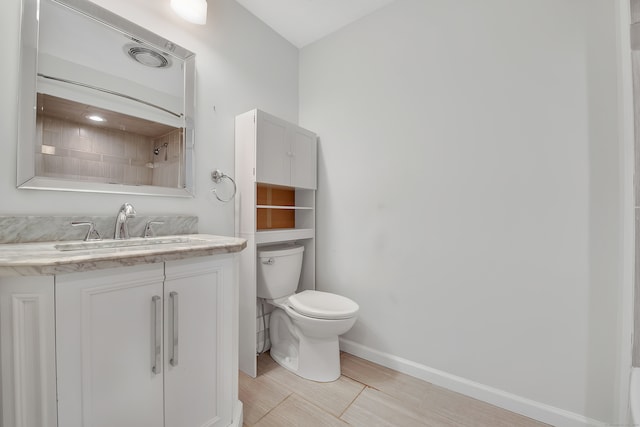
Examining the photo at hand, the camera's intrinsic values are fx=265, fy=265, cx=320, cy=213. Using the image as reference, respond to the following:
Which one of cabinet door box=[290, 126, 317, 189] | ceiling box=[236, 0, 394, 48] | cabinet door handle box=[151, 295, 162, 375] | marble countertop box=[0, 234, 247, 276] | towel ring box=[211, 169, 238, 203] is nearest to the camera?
marble countertop box=[0, 234, 247, 276]

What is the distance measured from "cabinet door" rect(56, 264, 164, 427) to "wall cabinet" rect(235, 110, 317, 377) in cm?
76

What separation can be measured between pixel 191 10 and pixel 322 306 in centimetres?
191

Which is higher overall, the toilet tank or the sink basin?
the sink basin

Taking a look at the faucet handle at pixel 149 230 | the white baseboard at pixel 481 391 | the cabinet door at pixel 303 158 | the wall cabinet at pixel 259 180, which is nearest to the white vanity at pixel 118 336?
the faucet handle at pixel 149 230

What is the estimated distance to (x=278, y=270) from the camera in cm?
186

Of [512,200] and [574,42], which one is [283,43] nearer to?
[574,42]

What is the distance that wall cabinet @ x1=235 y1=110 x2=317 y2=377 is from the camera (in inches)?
67.4

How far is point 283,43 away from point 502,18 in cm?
156

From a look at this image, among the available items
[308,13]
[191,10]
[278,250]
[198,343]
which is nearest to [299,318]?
[278,250]

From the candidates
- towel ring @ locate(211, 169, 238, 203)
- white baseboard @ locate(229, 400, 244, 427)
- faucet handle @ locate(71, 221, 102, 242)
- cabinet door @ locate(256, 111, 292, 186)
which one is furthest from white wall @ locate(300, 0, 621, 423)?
faucet handle @ locate(71, 221, 102, 242)

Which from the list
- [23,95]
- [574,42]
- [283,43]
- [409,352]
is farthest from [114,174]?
[574,42]

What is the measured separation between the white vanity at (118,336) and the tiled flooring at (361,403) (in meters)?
0.30

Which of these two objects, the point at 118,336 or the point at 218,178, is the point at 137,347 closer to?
the point at 118,336

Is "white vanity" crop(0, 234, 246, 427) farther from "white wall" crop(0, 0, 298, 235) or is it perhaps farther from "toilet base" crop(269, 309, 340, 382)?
"toilet base" crop(269, 309, 340, 382)
